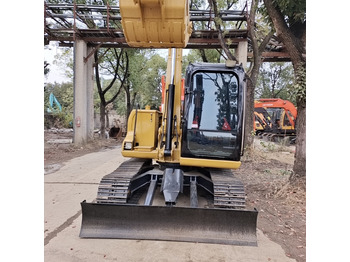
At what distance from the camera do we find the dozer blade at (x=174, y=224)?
346 centimetres

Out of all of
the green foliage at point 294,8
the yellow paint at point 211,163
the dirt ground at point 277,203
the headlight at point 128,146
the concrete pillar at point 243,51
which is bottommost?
the dirt ground at point 277,203

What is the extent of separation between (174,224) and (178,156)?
144 centimetres

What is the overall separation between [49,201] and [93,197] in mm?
836

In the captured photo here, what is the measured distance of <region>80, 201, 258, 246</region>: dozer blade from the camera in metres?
3.46

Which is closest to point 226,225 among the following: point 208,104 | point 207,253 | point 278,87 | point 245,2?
point 207,253

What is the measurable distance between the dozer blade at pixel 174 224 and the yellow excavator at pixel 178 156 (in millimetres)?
13

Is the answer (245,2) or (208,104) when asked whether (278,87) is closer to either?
(245,2)

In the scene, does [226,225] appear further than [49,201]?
No

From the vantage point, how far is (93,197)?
5.25 m

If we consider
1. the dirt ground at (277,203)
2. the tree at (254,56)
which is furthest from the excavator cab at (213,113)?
the tree at (254,56)

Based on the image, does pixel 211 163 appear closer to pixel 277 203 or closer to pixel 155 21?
pixel 277 203

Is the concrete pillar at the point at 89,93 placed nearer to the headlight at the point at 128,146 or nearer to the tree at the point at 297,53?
the headlight at the point at 128,146

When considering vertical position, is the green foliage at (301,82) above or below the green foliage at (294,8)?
below

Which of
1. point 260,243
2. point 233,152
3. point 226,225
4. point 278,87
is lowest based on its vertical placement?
point 260,243
